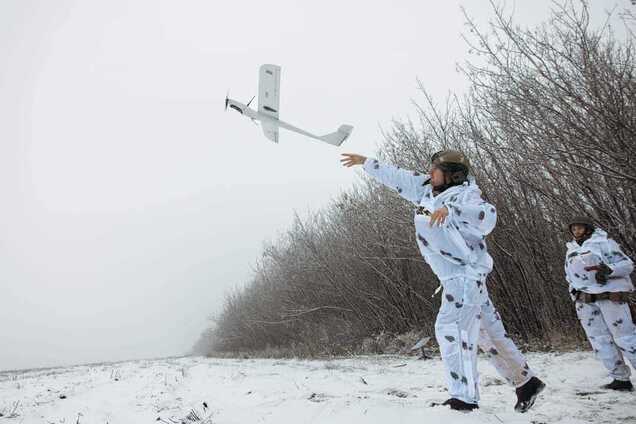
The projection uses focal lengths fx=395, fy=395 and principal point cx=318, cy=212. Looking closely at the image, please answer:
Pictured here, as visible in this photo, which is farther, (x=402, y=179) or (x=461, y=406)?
(x=402, y=179)

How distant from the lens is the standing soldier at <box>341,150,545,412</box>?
2.62m

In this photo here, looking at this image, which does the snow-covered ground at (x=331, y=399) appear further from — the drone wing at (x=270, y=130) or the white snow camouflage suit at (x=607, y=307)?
the drone wing at (x=270, y=130)

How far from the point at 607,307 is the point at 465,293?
195 cm

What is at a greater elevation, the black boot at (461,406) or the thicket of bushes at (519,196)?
the thicket of bushes at (519,196)

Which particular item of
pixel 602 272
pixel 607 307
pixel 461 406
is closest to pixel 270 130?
pixel 602 272

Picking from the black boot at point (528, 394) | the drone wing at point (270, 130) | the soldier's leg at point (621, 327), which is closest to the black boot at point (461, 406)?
the black boot at point (528, 394)

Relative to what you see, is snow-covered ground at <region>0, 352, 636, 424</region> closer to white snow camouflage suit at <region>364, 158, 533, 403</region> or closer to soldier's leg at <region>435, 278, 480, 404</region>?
soldier's leg at <region>435, 278, 480, 404</region>

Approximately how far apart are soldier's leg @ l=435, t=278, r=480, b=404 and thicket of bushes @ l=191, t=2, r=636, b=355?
6.15 feet

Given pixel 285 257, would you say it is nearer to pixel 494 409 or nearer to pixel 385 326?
pixel 385 326

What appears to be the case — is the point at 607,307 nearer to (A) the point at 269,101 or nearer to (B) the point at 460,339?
(B) the point at 460,339

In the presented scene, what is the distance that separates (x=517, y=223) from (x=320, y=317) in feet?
36.2

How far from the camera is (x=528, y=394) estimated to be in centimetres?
274

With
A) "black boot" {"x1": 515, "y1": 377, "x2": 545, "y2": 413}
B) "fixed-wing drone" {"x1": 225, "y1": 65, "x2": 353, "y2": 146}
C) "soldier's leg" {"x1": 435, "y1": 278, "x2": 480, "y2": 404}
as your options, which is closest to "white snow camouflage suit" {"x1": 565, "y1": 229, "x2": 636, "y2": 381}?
"black boot" {"x1": 515, "y1": 377, "x2": 545, "y2": 413}

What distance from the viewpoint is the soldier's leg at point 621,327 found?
3439mm
